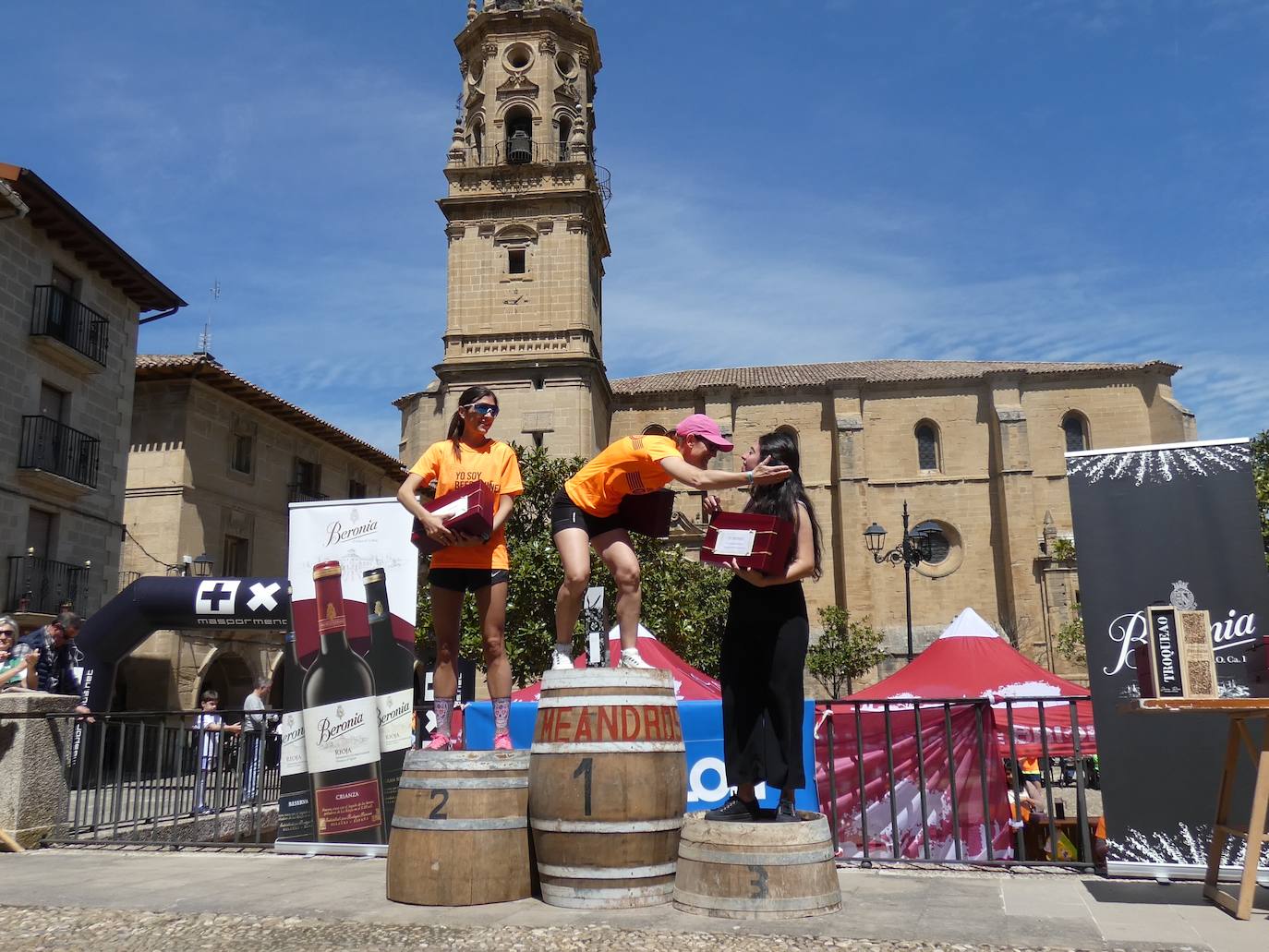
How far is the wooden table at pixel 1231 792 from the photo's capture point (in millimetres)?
4160

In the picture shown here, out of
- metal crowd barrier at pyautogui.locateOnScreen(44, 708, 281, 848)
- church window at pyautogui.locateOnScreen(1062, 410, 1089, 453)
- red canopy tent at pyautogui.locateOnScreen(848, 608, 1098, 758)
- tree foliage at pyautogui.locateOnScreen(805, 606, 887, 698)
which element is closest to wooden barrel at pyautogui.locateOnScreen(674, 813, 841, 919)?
metal crowd barrier at pyautogui.locateOnScreen(44, 708, 281, 848)

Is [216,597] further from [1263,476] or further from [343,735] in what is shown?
[1263,476]

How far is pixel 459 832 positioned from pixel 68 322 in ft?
66.1

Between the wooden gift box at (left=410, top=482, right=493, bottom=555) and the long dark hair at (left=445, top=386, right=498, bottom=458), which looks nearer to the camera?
the wooden gift box at (left=410, top=482, right=493, bottom=555)

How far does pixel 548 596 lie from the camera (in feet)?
66.4

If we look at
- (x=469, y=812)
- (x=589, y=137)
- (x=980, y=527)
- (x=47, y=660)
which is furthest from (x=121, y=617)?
(x=980, y=527)

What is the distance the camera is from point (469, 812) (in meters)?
4.54

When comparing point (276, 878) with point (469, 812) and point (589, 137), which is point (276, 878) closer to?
point (469, 812)

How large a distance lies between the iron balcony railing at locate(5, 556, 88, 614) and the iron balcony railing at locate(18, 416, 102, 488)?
1779 millimetres

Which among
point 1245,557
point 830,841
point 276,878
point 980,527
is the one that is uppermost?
point 980,527

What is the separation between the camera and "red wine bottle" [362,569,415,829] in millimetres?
6633

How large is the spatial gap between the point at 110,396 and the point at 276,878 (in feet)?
64.2

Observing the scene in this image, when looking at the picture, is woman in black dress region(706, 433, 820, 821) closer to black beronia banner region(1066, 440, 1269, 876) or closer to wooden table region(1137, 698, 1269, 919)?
wooden table region(1137, 698, 1269, 919)

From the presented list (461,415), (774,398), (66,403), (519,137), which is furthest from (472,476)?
(774,398)
